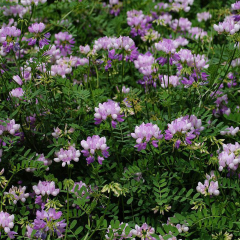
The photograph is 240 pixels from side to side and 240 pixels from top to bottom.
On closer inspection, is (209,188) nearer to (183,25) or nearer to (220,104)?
(220,104)

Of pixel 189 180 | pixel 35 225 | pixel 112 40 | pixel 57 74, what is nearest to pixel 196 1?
pixel 112 40

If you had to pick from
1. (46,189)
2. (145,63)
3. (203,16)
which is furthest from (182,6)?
(46,189)

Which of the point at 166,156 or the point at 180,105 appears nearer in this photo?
the point at 166,156

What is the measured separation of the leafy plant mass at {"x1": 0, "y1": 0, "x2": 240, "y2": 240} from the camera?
248cm

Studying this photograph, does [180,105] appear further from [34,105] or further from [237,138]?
[34,105]

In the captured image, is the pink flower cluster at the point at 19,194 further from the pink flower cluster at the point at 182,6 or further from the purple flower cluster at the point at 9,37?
the pink flower cluster at the point at 182,6

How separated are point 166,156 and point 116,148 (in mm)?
365

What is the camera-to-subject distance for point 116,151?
2.87 meters

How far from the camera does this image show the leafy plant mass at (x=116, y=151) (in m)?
2.48

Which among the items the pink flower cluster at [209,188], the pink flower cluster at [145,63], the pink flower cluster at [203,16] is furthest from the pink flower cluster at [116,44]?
the pink flower cluster at [203,16]

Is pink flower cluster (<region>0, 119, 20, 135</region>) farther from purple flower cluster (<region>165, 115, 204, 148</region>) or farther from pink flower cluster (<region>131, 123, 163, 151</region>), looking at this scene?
purple flower cluster (<region>165, 115, 204, 148</region>)

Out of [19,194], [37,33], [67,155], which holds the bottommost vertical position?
[19,194]

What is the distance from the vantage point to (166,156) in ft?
9.49

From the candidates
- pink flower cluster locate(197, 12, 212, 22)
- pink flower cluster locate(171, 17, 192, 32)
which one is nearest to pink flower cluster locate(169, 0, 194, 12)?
pink flower cluster locate(171, 17, 192, 32)
